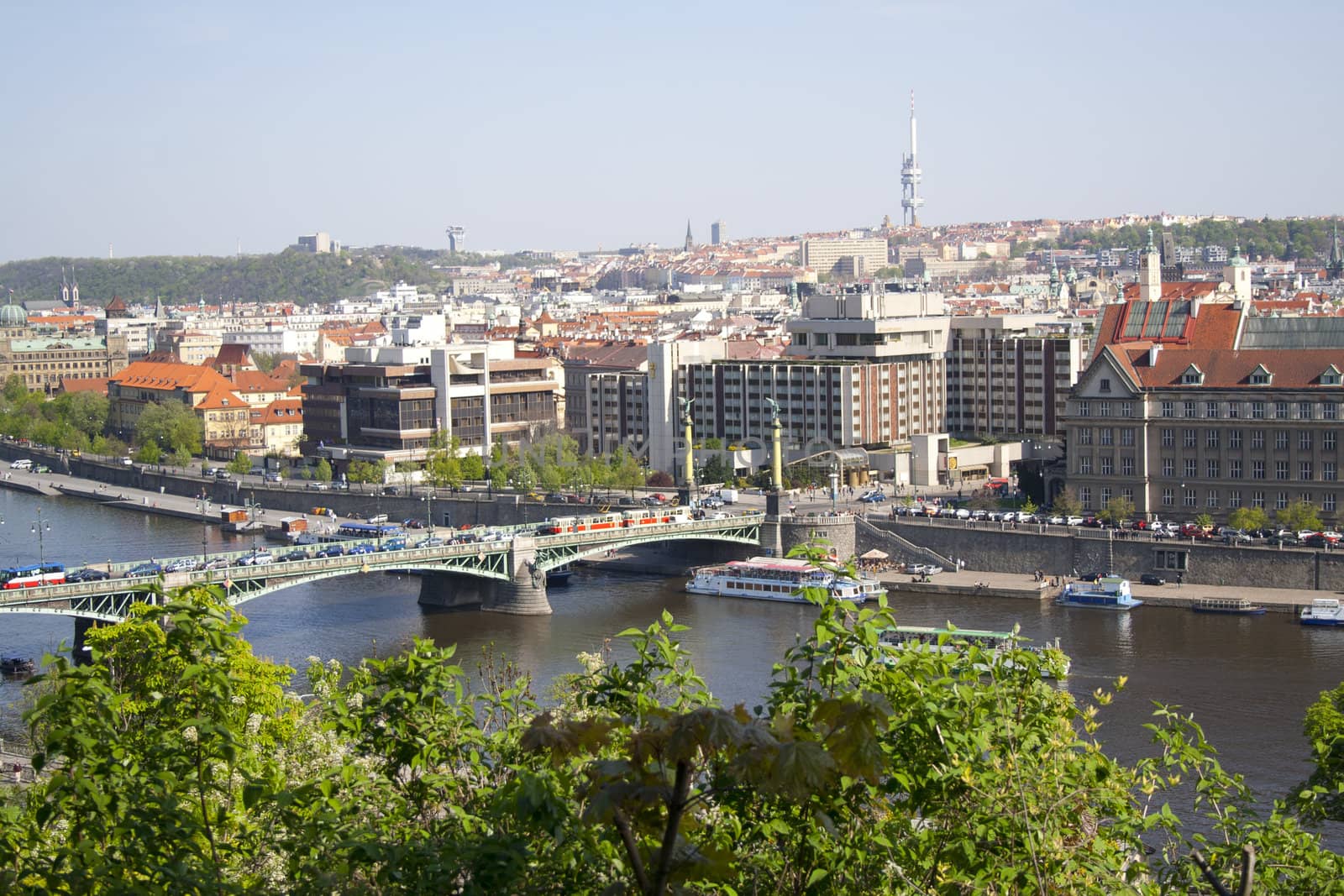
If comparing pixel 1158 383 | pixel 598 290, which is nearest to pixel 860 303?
pixel 1158 383

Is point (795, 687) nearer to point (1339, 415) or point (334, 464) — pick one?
point (1339, 415)

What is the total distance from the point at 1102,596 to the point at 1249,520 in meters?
4.73

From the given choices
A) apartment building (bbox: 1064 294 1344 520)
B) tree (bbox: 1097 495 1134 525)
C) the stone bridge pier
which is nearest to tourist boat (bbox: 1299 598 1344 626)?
apartment building (bbox: 1064 294 1344 520)

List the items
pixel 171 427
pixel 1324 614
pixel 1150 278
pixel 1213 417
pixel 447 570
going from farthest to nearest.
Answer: pixel 171 427 < pixel 1150 278 < pixel 1213 417 < pixel 447 570 < pixel 1324 614

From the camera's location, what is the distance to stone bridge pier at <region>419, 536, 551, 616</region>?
134ft

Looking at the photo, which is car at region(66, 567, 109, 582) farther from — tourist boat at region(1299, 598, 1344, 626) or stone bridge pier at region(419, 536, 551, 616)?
tourist boat at region(1299, 598, 1344, 626)

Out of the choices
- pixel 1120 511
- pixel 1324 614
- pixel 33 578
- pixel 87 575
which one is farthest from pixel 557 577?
pixel 1324 614

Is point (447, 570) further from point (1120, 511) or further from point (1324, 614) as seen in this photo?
point (1324, 614)

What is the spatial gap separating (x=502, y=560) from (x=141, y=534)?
2011cm

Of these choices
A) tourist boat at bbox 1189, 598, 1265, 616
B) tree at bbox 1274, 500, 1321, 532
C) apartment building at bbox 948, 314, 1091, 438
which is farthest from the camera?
apartment building at bbox 948, 314, 1091, 438

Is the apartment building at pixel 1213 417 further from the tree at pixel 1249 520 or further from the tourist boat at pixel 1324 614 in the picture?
the tourist boat at pixel 1324 614

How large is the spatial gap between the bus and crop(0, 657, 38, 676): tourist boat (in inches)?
55.4

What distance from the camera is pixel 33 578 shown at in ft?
123

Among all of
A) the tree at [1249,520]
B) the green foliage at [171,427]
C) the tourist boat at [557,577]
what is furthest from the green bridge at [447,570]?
the green foliage at [171,427]
